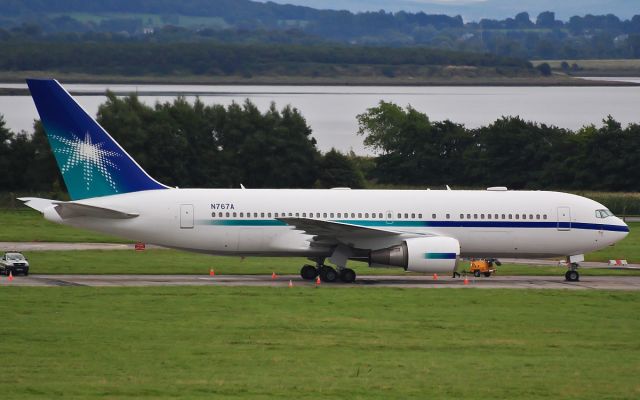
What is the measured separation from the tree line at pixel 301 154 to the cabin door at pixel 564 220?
37509 millimetres

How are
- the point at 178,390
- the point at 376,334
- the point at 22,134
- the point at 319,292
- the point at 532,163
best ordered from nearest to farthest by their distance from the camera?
the point at 178,390 → the point at 376,334 → the point at 319,292 → the point at 22,134 → the point at 532,163

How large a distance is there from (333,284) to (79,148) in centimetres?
1069

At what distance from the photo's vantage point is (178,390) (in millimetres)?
23625

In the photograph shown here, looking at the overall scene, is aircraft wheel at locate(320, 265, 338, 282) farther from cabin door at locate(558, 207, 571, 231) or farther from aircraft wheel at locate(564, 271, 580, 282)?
aircraft wheel at locate(564, 271, 580, 282)

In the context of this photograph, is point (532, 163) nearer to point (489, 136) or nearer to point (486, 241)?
point (489, 136)

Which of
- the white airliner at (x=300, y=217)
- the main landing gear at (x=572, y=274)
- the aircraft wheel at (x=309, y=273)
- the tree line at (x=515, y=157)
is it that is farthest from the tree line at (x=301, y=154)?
the aircraft wheel at (x=309, y=273)

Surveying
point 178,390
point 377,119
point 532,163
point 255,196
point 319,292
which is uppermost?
point 377,119

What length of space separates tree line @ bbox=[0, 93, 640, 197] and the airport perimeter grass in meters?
44.2

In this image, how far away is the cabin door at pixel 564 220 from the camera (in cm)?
4584

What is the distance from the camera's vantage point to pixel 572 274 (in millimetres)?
46094

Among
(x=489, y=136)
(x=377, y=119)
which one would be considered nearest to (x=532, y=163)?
(x=489, y=136)

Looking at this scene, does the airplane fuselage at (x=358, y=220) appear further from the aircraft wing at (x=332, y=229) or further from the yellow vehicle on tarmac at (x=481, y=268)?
the yellow vehicle on tarmac at (x=481, y=268)

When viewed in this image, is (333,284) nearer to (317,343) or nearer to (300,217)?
(300,217)

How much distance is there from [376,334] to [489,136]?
61.3m
